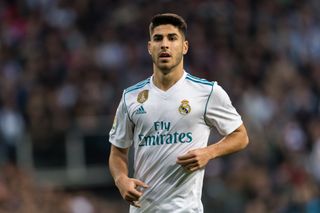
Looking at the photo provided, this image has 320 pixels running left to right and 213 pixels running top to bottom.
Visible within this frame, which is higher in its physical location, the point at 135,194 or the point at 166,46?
the point at 166,46

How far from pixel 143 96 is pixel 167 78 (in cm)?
22

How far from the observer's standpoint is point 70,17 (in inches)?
748

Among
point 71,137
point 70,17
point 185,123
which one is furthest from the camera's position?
point 70,17

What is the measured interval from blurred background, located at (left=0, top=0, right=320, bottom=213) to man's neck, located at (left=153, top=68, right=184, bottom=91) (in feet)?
17.1

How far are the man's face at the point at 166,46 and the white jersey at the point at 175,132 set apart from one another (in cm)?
21

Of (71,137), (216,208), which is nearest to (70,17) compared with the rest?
(71,137)

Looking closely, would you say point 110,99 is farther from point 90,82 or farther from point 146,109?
point 146,109

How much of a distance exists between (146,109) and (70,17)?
1192cm

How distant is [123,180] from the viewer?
23.5ft

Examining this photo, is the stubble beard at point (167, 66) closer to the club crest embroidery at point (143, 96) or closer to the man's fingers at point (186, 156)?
the club crest embroidery at point (143, 96)

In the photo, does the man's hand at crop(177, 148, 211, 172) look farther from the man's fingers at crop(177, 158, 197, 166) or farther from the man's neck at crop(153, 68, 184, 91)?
the man's neck at crop(153, 68, 184, 91)

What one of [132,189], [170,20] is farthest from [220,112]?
[132,189]

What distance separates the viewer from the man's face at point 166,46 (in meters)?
7.16

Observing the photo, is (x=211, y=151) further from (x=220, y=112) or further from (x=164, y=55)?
(x=164, y=55)
